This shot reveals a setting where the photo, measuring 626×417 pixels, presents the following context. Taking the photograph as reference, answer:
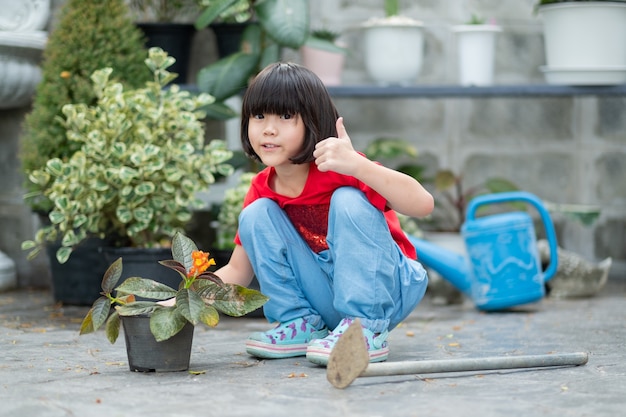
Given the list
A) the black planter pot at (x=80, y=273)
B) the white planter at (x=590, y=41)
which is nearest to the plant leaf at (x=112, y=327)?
the black planter pot at (x=80, y=273)

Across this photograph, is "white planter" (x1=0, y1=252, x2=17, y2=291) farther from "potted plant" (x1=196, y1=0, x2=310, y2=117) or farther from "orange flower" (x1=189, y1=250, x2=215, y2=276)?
"orange flower" (x1=189, y1=250, x2=215, y2=276)

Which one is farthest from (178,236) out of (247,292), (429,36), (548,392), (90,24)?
(429,36)

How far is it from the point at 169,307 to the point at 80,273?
5.00 feet

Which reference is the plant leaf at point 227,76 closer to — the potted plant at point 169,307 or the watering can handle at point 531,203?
the watering can handle at point 531,203

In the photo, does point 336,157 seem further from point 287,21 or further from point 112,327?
point 287,21

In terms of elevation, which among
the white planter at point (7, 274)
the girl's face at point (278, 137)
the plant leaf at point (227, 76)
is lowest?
the white planter at point (7, 274)

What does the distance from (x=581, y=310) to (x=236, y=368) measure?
173 cm

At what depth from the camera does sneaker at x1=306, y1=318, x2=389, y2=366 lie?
2.31m

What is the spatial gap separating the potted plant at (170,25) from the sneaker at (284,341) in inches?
75.1

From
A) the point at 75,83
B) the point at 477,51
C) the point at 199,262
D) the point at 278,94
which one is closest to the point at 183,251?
the point at 199,262

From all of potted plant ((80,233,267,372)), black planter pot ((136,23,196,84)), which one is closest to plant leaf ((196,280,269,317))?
potted plant ((80,233,267,372))

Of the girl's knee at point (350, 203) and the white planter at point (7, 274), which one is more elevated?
the girl's knee at point (350, 203)

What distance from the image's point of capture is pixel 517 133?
14.8ft

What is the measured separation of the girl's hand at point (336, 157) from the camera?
7.36 feet
